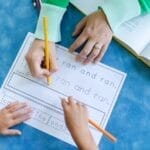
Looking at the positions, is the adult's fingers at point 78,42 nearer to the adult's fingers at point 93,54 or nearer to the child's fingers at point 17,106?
the adult's fingers at point 93,54

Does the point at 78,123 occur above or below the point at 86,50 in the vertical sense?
below

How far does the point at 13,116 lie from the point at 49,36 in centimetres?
20

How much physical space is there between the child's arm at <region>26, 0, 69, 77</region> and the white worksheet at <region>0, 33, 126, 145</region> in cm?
2

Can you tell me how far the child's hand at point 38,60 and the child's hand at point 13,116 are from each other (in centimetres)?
8

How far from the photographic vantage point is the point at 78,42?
96cm

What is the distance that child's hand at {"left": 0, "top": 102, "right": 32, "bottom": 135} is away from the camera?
918mm

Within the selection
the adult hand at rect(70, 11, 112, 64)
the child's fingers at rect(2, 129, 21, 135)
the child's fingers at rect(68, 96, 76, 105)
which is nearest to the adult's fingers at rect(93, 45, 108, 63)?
the adult hand at rect(70, 11, 112, 64)

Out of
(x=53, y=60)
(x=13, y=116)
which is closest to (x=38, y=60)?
(x=53, y=60)

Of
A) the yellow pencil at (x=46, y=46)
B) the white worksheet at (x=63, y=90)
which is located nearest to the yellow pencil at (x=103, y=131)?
the white worksheet at (x=63, y=90)

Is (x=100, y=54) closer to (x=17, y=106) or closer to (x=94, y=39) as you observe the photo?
(x=94, y=39)

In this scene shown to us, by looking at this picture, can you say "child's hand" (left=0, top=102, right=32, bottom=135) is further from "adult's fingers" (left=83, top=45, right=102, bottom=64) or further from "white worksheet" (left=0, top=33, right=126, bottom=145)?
"adult's fingers" (left=83, top=45, right=102, bottom=64)

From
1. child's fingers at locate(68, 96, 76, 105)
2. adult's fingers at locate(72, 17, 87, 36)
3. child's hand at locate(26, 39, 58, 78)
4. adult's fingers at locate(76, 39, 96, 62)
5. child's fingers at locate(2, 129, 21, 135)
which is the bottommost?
child's fingers at locate(2, 129, 21, 135)

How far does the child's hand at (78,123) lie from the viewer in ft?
2.92

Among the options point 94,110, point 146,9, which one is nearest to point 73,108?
point 94,110
